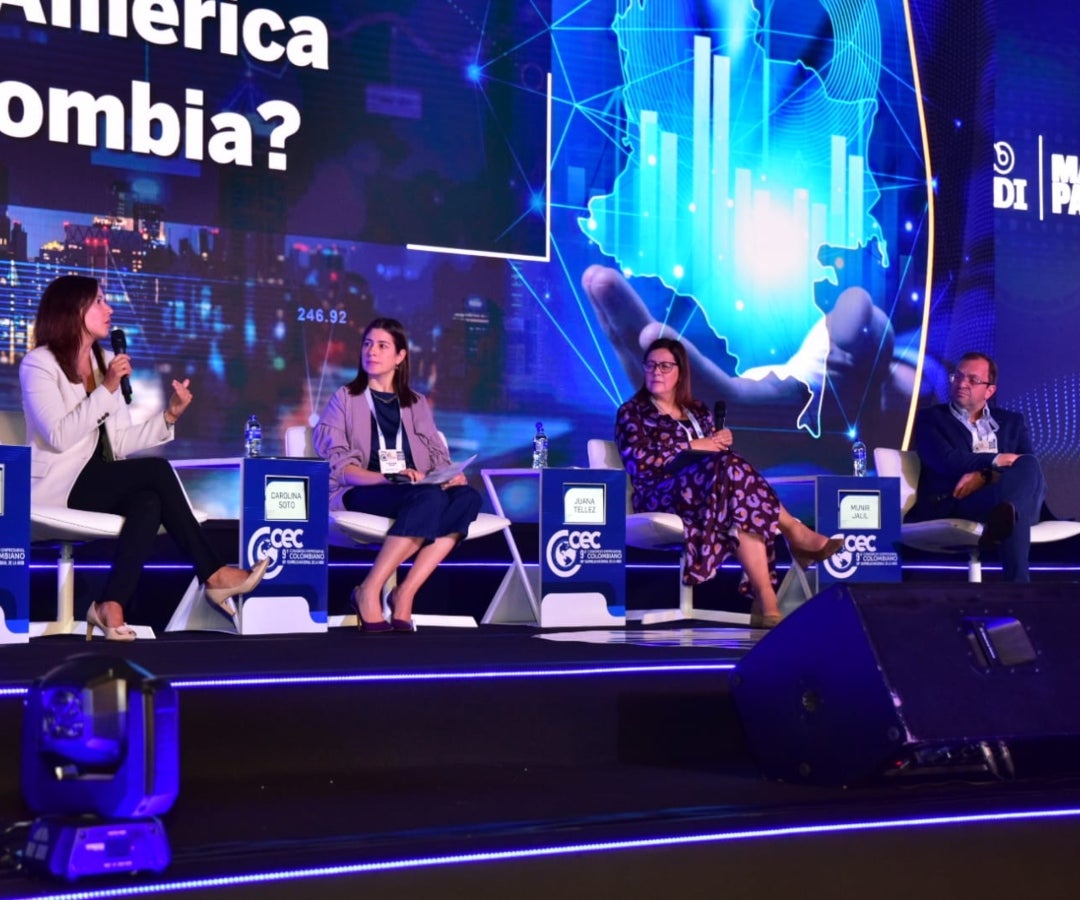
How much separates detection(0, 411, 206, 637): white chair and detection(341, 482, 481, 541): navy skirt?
60 centimetres

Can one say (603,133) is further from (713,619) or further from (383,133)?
(713,619)

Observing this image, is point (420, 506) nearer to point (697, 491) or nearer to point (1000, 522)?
point (697, 491)

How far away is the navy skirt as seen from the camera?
15.4ft

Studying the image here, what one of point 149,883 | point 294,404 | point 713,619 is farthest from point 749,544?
point 149,883

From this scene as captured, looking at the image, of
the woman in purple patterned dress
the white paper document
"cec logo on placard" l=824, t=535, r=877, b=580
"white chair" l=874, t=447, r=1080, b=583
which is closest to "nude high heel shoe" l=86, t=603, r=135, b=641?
the white paper document

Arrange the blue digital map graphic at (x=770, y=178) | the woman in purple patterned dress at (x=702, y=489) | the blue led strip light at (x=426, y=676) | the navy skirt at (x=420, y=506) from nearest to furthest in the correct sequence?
the blue led strip light at (x=426, y=676)
the navy skirt at (x=420, y=506)
the woman in purple patterned dress at (x=702, y=489)
the blue digital map graphic at (x=770, y=178)

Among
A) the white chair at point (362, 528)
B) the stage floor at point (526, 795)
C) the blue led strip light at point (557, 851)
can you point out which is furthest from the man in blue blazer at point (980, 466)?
the blue led strip light at point (557, 851)

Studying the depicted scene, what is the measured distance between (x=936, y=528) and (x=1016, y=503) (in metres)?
0.29

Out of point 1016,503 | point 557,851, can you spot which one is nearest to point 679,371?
point 1016,503

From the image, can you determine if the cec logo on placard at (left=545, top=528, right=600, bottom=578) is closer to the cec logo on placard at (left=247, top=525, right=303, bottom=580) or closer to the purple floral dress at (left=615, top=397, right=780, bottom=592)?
the purple floral dress at (left=615, top=397, right=780, bottom=592)

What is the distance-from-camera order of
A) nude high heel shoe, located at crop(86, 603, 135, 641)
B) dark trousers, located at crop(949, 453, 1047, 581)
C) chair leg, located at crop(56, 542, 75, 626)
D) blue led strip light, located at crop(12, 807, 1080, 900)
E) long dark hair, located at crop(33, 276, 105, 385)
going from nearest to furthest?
blue led strip light, located at crop(12, 807, 1080, 900)
nude high heel shoe, located at crop(86, 603, 135, 641)
long dark hair, located at crop(33, 276, 105, 385)
chair leg, located at crop(56, 542, 75, 626)
dark trousers, located at crop(949, 453, 1047, 581)

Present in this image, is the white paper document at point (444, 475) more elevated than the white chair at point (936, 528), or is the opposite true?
the white paper document at point (444, 475)

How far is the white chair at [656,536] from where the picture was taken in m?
5.21

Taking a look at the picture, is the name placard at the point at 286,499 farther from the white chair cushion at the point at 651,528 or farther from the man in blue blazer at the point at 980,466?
the man in blue blazer at the point at 980,466
